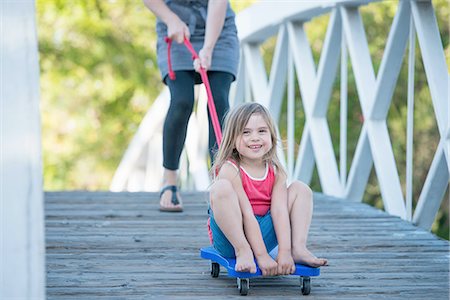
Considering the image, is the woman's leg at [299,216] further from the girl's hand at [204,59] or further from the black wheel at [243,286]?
A: the girl's hand at [204,59]

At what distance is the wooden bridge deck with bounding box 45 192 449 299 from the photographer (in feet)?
8.22

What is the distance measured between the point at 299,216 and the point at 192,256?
63 centimetres

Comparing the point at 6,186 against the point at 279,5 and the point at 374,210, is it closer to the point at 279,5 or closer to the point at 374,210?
the point at 374,210

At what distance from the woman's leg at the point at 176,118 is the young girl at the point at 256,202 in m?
1.13

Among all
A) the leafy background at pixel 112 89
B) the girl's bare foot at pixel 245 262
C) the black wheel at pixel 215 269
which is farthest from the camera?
the leafy background at pixel 112 89

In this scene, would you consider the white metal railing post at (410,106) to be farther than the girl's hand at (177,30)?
Yes

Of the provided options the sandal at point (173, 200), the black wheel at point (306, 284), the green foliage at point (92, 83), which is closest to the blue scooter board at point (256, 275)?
the black wheel at point (306, 284)

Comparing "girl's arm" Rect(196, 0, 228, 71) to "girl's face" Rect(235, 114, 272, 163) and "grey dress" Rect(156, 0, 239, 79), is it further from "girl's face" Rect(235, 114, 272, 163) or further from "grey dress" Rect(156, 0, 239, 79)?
"girl's face" Rect(235, 114, 272, 163)

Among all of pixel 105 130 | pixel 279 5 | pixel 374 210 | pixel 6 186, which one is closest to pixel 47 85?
pixel 105 130

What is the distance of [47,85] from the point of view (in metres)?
14.3

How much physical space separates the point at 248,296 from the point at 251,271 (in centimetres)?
9

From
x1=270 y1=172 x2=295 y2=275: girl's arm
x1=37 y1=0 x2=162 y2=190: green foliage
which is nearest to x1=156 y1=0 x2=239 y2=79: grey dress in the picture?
x1=270 y1=172 x2=295 y2=275: girl's arm

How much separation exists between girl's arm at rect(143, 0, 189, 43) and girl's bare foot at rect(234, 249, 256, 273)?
1.30m

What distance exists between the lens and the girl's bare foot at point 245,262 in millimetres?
2406
